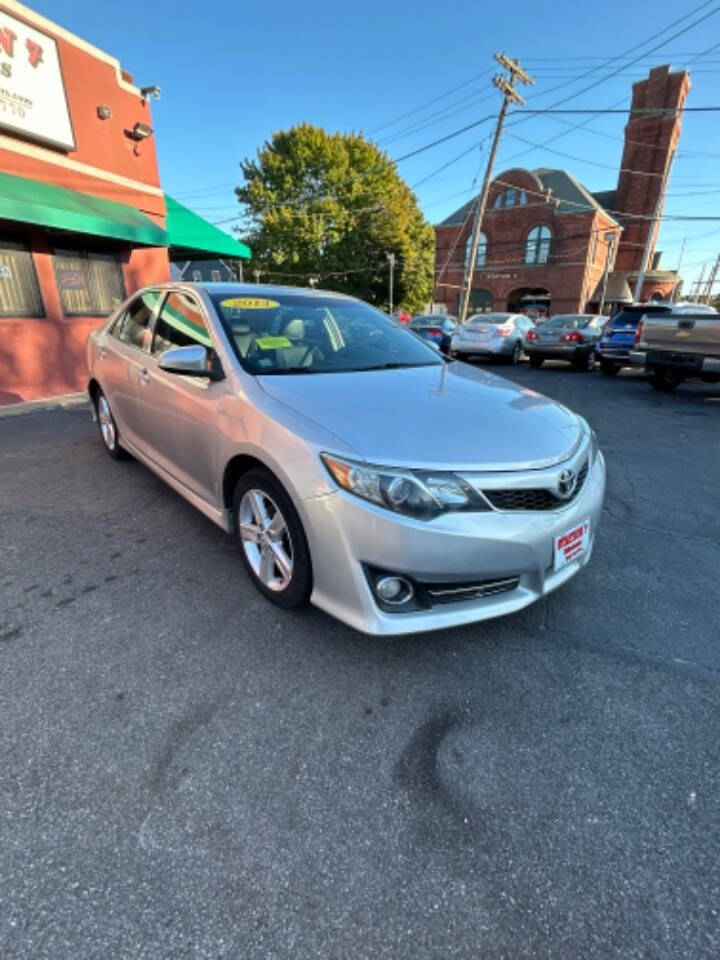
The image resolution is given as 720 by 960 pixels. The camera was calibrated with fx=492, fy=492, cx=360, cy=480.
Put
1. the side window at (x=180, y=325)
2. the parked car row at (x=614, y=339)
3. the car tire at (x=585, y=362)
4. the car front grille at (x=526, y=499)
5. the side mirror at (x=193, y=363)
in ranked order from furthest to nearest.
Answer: the car tire at (x=585, y=362), the parked car row at (x=614, y=339), the side window at (x=180, y=325), the side mirror at (x=193, y=363), the car front grille at (x=526, y=499)

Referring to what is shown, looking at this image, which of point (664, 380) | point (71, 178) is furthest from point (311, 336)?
point (664, 380)

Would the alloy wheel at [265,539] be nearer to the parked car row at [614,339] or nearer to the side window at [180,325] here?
the side window at [180,325]

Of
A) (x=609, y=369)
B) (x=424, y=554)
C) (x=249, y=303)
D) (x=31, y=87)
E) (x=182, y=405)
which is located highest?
(x=31, y=87)

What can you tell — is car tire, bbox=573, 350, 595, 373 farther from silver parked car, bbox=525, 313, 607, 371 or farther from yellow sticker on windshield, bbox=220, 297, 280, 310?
yellow sticker on windshield, bbox=220, 297, 280, 310

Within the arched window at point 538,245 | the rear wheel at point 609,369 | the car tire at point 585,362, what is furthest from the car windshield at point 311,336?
the arched window at point 538,245

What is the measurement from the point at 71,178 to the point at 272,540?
9180 mm

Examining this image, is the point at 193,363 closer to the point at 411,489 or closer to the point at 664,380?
the point at 411,489

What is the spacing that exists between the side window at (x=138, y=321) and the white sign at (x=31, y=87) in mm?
5975

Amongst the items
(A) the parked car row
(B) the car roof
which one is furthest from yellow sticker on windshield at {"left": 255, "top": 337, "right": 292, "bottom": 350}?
(A) the parked car row

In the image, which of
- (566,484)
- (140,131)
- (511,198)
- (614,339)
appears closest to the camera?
(566,484)

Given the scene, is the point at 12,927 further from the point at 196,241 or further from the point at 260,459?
the point at 196,241

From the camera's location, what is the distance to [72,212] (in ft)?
24.0

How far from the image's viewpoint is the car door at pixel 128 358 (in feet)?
11.9

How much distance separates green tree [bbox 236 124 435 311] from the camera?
33438 millimetres
